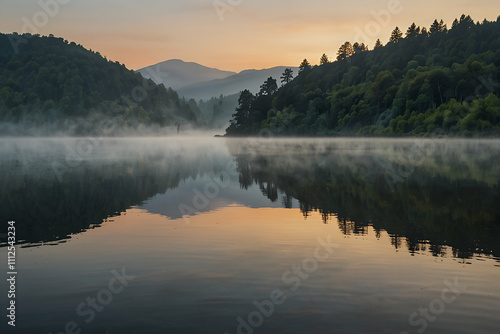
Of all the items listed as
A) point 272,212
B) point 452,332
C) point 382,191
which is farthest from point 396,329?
point 382,191

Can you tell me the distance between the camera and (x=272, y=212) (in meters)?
29.6

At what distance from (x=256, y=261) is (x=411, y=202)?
18.2 meters

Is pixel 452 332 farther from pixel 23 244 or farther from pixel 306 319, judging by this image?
pixel 23 244

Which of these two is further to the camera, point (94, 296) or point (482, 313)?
point (94, 296)

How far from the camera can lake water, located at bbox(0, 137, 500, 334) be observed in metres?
12.3

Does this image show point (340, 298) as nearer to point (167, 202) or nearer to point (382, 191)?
point (167, 202)

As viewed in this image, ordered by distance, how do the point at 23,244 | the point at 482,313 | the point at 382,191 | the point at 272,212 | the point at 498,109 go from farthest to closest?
the point at 498,109, the point at 382,191, the point at 272,212, the point at 23,244, the point at 482,313

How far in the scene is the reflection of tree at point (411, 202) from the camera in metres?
21.7

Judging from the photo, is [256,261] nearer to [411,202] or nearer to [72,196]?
[411,202]

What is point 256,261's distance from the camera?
17.8m

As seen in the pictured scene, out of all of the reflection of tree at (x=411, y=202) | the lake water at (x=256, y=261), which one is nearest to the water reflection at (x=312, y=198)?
the reflection of tree at (x=411, y=202)

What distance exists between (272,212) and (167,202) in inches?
343

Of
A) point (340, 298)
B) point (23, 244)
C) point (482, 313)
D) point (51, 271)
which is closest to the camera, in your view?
point (482, 313)

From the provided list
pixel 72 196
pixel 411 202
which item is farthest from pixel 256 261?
pixel 72 196
